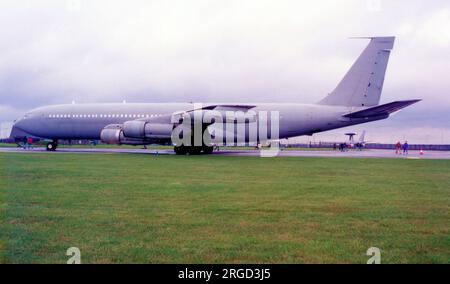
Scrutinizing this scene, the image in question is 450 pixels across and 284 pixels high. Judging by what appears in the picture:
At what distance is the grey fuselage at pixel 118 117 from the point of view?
27.8 metres

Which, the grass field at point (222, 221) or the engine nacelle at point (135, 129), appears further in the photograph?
the engine nacelle at point (135, 129)

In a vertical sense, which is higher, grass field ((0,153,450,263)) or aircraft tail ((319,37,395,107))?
aircraft tail ((319,37,395,107))

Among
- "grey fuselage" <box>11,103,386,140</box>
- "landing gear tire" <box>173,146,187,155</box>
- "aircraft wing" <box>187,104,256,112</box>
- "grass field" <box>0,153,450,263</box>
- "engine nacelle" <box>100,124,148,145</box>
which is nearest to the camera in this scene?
"grass field" <box>0,153,450,263</box>

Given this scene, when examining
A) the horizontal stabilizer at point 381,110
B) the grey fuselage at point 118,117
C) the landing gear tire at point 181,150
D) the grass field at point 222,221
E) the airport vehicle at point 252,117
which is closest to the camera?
the grass field at point 222,221

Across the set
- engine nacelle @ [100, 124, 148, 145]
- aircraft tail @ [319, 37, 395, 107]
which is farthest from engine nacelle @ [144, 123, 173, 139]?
aircraft tail @ [319, 37, 395, 107]

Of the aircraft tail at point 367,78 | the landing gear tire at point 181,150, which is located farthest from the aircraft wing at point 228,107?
the aircraft tail at point 367,78

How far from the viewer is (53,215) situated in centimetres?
691

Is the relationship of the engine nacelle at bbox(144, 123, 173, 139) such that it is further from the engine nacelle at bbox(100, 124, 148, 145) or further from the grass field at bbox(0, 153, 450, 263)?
the grass field at bbox(0, 153, 450, 263)

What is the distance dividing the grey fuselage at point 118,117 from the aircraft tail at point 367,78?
2.13 ft

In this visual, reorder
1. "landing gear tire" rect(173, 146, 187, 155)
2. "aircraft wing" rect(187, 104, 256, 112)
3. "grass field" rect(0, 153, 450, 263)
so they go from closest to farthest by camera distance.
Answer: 1. "grass field" rect(0, 153, 450, 263)
2. "aircraft wing" rect(187, 104, 256, 112)
3. "landing gear tire" rect(173, 146, 187, 155)

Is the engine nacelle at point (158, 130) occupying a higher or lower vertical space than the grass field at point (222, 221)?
higher

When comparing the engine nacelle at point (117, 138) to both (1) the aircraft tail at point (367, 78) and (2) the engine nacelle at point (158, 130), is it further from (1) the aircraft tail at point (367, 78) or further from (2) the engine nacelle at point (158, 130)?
(1) the aircraft tail at point (367, 78)

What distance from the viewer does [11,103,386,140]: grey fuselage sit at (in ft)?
91.2

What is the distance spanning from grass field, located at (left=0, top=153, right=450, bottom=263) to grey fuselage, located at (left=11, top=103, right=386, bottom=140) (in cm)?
→ 1643
